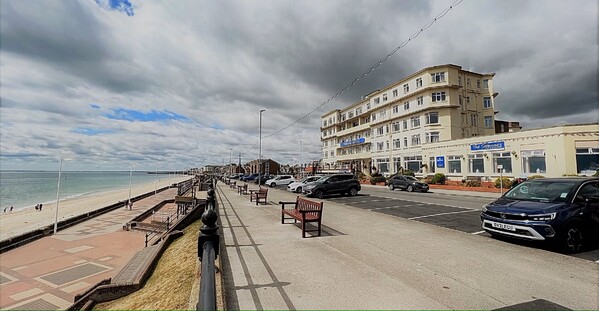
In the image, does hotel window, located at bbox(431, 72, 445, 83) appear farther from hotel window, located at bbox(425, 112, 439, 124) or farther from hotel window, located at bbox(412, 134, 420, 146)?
hotel window, located at bbox(412, 134, 420, 146)

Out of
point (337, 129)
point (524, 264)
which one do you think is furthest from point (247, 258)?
point (337, 129)

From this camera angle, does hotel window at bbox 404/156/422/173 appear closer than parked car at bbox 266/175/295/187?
Yes

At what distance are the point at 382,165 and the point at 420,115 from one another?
36.8 ft

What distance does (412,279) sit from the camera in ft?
14.8

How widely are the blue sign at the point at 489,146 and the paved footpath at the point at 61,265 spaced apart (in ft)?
103

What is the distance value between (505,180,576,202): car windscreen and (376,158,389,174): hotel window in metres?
39.6

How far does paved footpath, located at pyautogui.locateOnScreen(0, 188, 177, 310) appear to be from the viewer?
824cm

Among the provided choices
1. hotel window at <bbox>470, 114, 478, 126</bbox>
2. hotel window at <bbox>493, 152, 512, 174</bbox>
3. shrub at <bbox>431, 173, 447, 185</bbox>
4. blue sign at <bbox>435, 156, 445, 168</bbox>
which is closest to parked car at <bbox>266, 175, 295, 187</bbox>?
shrub at <bbox>431, 173, 447, 185</bbox>

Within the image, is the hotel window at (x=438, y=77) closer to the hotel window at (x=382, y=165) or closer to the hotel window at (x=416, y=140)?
the hotel window at (x=416, y=140)

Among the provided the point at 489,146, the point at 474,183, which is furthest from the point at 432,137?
the point at 474,183

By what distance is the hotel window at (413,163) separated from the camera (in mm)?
39103

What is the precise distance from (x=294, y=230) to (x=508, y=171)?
27792 mm

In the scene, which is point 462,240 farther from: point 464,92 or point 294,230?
point 464,92

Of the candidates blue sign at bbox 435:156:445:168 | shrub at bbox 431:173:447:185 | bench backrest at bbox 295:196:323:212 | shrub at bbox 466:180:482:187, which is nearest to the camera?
bench backrest at bbox 295:196:323:212
